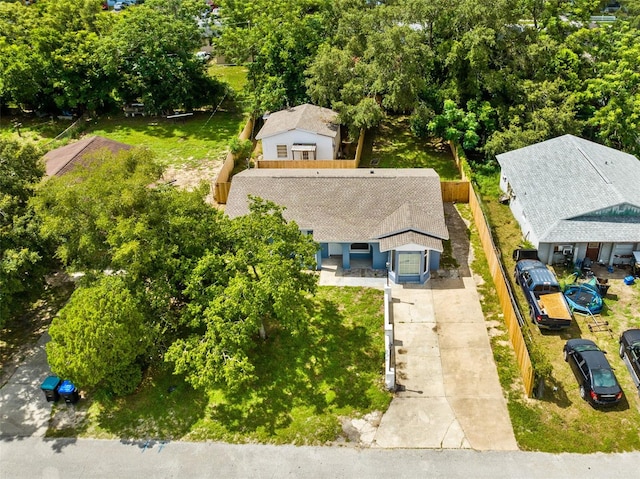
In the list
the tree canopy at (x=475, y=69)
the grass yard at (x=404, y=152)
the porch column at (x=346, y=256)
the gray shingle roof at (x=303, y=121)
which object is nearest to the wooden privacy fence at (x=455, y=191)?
the grass yard at (x=404, y=152)

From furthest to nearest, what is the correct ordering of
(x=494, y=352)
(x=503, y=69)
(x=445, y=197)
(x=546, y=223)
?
(x=503, y=69), (x=445, y=197), (x=546, y=223), (x=494, y=352)

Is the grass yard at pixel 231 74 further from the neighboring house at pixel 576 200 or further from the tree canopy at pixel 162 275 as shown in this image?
the tree canopy at pixel 162 275

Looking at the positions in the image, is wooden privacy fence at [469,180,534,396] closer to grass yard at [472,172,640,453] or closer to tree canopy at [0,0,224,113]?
grass yard at [472,172,640,453]

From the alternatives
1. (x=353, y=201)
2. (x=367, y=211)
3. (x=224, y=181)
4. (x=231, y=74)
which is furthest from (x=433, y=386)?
(x=231, y=74)

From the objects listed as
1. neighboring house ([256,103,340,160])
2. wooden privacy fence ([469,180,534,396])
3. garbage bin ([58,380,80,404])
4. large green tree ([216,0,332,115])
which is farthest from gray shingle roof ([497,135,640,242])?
garbage bin ([58,380,80,404])

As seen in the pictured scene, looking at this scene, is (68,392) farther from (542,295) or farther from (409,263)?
(542,295)

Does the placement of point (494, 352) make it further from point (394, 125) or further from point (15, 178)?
point (394, 125)

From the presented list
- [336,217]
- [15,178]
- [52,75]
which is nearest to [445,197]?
[336,217]

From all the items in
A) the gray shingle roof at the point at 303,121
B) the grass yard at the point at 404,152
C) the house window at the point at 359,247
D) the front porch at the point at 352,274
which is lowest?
the front porch at the point at 352,274
